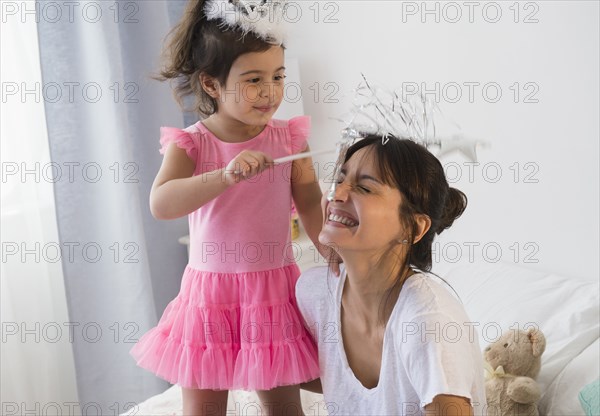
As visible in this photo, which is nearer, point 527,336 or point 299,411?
point 299,411

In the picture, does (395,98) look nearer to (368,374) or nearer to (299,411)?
(368,374)

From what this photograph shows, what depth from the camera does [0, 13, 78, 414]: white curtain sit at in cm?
223

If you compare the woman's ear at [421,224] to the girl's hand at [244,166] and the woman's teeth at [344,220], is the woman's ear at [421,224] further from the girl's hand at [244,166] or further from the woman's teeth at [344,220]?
the girl's hand at [244,166]

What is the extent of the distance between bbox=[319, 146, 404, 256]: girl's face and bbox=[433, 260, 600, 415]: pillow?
660 mm

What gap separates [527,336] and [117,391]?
142cm

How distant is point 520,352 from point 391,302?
18.8 inches

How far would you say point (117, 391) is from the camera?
245 centimetres

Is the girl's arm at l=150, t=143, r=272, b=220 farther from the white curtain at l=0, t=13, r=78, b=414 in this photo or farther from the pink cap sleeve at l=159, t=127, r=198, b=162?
the white curtain at l=0, t=13, r=78, b=414

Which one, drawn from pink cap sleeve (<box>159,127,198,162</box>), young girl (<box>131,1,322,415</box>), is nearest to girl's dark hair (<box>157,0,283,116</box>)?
young girl (<box>131,1,322,415</box>)

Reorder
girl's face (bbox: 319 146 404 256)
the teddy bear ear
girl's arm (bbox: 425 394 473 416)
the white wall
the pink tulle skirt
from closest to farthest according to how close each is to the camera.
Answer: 1. girl's arm (bbox: 425 394 473 416)
2. girl's face (bbox: 319 146 404 256)
3. the pink tulle skirt
4. the teddy bear ear
5. the white wall

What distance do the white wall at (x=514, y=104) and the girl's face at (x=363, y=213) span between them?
86 centimetres

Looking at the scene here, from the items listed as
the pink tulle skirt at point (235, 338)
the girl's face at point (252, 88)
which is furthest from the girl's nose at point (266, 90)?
the pink tulle skirt at point (235, 338)

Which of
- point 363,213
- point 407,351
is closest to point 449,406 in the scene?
point 407,351

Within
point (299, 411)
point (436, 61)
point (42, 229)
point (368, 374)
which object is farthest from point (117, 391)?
point (436, 61)
